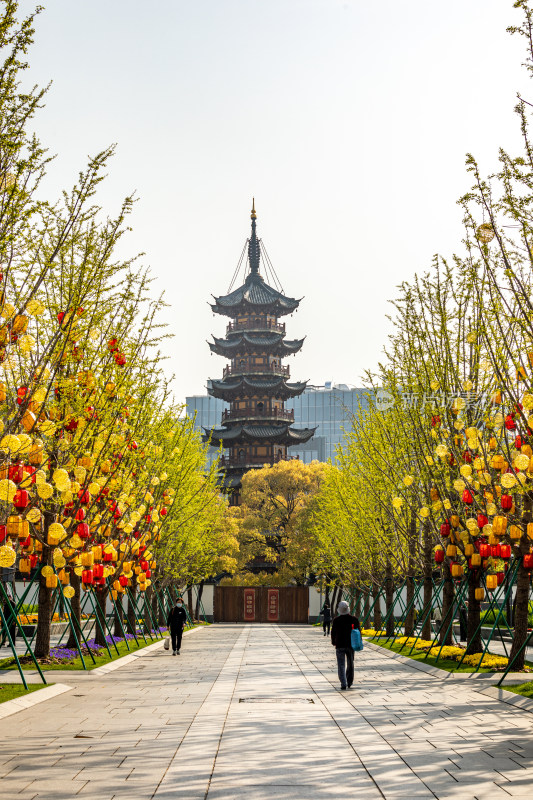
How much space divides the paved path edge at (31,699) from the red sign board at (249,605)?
35.8 meters

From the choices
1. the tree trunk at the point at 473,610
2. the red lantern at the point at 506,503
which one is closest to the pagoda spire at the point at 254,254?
the tree trunk at the point at 473,610

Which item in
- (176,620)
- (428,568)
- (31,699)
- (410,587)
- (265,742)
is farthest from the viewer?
(410,587)

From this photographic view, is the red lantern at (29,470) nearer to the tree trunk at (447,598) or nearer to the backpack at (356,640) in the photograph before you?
the backpack at (356,640)

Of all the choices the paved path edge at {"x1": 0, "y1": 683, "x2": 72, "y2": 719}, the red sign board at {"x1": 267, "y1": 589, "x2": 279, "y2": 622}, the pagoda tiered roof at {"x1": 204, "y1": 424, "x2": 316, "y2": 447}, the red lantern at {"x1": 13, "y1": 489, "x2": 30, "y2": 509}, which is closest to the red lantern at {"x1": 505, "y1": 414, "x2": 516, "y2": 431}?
the red lantern at {"x1": 13, "y1": 489, "x2": 30, "y2": 509}

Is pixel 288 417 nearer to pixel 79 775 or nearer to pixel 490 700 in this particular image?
pixel 490 700

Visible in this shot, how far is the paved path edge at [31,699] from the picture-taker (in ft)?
34.2

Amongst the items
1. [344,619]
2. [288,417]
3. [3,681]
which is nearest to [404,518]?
[344,619]

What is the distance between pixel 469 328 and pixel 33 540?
32.1 feet

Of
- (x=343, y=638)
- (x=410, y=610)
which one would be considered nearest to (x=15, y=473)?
(x=343, y=638)

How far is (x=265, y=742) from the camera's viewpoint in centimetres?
852

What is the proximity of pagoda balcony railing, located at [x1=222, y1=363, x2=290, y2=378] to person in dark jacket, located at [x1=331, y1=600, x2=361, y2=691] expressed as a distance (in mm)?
46963

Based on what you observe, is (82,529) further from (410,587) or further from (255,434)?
(255,434)

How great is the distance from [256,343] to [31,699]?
4970cm

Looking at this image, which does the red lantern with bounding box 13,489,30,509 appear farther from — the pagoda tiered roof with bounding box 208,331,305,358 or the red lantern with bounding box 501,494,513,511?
the pagoda tiered roof with bounding box 208,331,305,358
